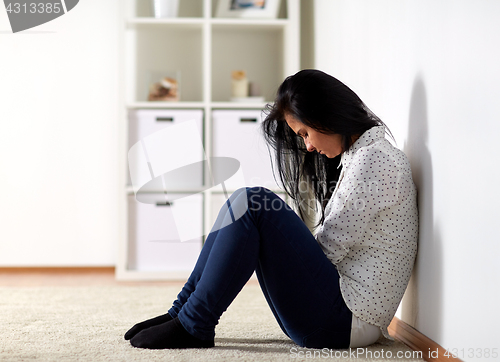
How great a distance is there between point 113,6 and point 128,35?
0.20 m

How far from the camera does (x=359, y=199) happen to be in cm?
120

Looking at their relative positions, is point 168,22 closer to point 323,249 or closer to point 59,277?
point 59,277

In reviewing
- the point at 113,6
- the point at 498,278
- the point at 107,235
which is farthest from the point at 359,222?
the point at 113,6

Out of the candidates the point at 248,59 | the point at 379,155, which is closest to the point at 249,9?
the point at 248,59

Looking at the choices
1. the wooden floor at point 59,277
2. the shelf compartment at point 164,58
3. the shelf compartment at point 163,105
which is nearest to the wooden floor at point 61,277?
the wooden floor at point 59,277

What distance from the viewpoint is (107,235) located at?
292 cm

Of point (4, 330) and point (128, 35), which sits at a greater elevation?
point (128, 35)

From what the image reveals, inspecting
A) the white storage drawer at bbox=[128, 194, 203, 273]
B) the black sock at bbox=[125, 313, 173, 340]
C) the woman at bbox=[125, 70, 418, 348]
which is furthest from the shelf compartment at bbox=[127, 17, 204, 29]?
the black sock at bbox=[125, 313, 173, 340]

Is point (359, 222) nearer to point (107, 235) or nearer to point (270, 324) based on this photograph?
Answer: point (270, 324)

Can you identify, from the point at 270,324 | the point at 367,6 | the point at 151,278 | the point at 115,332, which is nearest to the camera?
the point at 115,332

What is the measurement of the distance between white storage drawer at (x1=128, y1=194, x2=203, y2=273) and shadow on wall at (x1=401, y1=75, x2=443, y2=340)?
1356mm

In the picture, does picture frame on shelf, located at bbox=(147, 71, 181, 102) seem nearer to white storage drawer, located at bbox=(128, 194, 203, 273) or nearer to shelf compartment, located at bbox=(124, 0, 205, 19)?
shelf compartment, located at bbox=(124, 0, 205, 19)

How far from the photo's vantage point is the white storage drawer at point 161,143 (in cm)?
252

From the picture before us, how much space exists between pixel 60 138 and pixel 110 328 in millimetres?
1632
